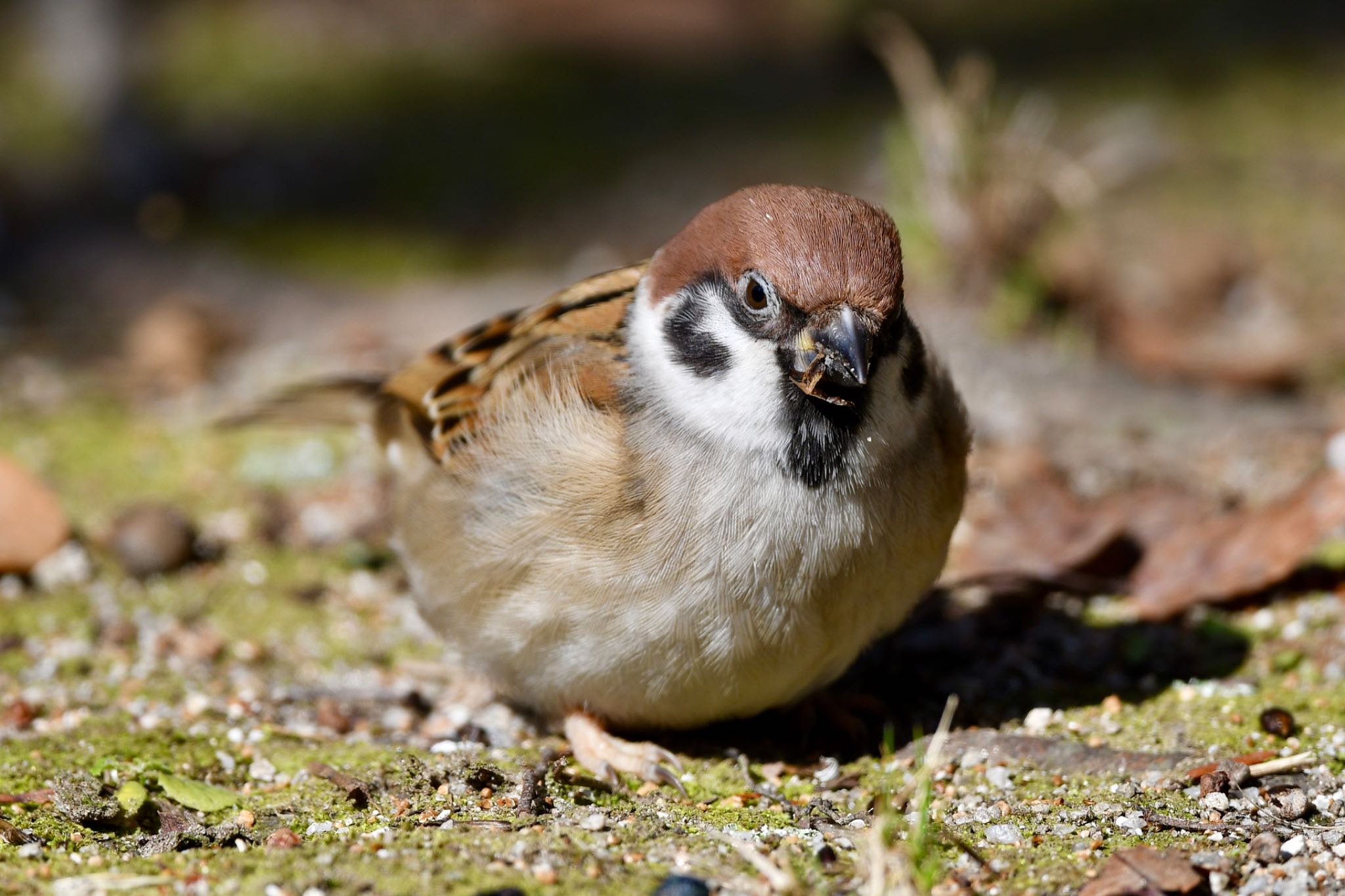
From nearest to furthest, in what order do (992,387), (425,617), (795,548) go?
(795,548)
(425,617)
(992,387)

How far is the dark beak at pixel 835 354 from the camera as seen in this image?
2.38 m

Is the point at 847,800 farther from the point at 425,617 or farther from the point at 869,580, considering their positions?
the point at 425,617

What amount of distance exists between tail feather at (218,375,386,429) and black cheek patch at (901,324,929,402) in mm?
1648

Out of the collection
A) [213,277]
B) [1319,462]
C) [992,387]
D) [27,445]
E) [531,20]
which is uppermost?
[531,20]

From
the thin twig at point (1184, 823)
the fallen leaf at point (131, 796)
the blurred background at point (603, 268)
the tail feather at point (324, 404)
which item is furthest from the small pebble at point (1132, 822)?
the tail feather at point (324, 404)

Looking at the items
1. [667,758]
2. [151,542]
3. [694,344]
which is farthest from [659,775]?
[151,542]

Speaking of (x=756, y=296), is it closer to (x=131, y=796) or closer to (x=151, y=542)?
(x=131, y=796)

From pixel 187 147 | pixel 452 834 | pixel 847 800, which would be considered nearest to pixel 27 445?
pixel 452 834

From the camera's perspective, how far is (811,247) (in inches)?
95.4

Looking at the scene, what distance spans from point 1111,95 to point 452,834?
639 centimetres

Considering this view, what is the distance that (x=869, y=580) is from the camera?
105 inches

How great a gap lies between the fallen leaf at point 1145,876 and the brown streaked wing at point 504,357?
120 cm

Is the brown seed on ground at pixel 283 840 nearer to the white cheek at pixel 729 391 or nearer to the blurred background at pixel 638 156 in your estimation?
the white cheek at pixel 729 391

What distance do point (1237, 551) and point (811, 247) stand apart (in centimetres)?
169
